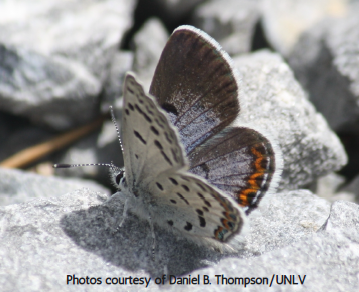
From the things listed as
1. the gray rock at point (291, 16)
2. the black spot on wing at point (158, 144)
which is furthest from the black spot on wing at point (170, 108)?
the gray rock at point (291, 16)

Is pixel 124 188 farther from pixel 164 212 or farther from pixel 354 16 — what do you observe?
pixel 354 16

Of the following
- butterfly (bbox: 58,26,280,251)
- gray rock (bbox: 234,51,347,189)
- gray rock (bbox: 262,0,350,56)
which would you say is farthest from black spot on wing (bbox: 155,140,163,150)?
gray rock (bbox: 262,0,350,56)

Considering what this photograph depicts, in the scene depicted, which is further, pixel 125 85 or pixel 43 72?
pixel 43 72

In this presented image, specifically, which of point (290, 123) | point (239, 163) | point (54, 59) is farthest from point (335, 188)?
point (54, 59)

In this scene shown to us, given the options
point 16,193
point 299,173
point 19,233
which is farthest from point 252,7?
point 19,233

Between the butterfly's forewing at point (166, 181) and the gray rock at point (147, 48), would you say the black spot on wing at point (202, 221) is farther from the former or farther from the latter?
the gray rock at point (147, 48)

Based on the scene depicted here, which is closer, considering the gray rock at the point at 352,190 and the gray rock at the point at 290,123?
the gray rock at the point at 290,123
